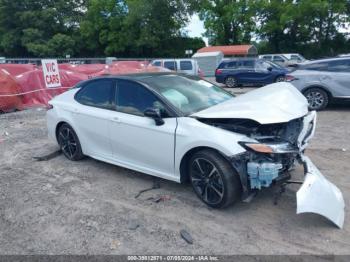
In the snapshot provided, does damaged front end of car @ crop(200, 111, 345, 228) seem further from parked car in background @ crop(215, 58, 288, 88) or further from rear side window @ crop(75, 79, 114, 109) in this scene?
parked car in background @ crop(215, 58, 288, 88)

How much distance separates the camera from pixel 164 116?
439 centimetres

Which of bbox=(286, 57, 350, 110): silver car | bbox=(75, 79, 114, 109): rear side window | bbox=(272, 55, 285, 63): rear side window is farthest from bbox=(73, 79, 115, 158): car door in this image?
bbox=(272, 55, 285, 63): rear side window

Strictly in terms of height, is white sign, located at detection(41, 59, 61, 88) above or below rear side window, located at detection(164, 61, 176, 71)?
above

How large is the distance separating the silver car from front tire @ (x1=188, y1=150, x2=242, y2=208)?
21.9ft

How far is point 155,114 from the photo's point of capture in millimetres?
4277

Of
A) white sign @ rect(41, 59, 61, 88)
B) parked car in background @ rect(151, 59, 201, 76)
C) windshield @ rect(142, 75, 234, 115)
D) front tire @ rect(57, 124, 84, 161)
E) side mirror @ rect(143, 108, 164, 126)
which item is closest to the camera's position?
side mirror @ rect(143, 108, 164, 126)

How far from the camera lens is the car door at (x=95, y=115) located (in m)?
5.14

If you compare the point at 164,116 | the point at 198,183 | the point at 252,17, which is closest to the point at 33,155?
the point at 164,116

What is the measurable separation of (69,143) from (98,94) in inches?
43.1

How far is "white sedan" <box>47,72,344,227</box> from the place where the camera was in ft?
12.3

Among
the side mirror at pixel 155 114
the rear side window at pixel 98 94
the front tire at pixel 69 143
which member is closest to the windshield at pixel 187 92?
the side mirror at pixel 155 114

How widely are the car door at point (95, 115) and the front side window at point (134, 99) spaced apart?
0.56ft

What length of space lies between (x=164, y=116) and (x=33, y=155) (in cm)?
319

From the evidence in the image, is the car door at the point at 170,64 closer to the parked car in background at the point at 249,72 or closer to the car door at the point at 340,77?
the parked car in background at the point at 249,72
